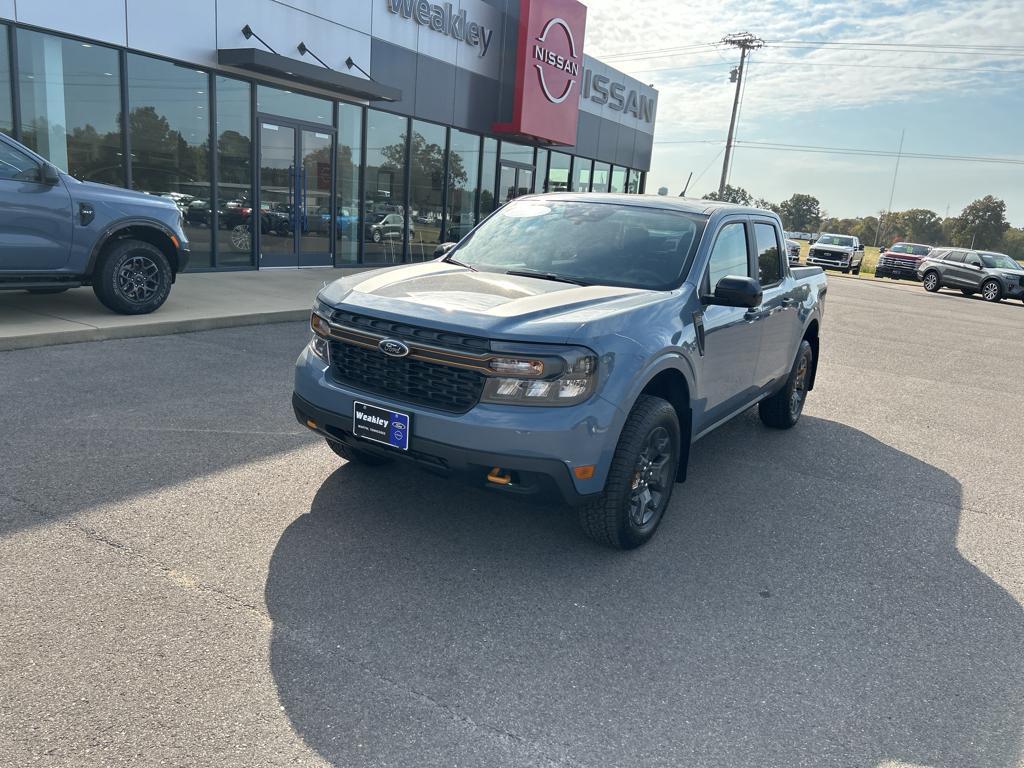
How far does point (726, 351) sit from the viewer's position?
471 centimetres

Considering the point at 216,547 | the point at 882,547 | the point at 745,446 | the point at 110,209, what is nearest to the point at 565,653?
the point at 216,547

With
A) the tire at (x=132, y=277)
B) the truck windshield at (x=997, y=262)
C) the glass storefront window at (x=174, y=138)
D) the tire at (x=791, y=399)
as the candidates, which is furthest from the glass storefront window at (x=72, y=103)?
the truck windshield at (x=997, y=262)

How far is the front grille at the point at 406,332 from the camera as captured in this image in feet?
11.3

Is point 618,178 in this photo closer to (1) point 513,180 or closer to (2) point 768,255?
(1) point 513,180

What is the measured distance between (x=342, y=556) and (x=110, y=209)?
619 cm

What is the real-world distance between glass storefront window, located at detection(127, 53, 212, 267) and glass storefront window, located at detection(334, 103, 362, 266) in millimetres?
3292

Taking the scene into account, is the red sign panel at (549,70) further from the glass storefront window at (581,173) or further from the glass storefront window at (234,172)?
the glass storefront window at (234,172)

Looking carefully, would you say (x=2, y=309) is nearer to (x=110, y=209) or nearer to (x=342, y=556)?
(x=110, y=209)

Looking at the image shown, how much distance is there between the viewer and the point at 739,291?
13.7ft

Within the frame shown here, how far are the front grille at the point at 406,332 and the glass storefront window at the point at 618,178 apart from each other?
78.2ft

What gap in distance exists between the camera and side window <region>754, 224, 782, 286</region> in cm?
553

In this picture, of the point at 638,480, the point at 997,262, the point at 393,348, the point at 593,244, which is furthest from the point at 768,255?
the point at 997,262

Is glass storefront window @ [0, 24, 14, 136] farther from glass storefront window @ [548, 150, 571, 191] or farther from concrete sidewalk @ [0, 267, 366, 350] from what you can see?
glass storefront window @ [548, 150, 571, 191]

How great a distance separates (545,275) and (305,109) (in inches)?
469
